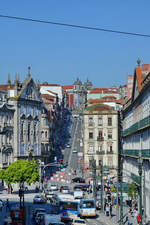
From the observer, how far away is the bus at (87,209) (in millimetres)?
62656

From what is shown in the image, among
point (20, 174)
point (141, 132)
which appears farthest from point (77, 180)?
point (141, 132)

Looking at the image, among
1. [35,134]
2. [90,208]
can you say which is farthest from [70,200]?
[35,134]

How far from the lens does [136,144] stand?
73.5 meters

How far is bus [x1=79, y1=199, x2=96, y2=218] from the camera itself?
62656 millimetres

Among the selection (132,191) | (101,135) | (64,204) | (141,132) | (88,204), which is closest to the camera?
(88,204)

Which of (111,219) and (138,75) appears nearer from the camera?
(111,219)

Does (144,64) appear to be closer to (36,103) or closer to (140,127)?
(140,127)

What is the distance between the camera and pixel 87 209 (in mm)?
63062

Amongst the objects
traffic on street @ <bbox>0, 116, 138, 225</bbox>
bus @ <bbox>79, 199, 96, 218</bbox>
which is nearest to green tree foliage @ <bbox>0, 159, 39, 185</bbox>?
traffic on street @ <bbox>0, 116, 138, 225</bbox>

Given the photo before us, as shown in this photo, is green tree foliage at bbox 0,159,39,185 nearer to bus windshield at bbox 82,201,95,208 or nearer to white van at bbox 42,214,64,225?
bus windshield at bbox 82,201,95,208

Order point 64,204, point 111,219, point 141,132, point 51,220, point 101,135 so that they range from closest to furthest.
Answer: point 51,220, point 111,219, point 64,204, point 141,132, point 101,135

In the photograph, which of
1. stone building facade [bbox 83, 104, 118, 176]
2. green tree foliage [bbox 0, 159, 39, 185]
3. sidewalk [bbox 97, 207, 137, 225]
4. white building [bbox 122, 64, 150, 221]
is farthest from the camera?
stone building facade [bbox 83, 104, 118, 176]

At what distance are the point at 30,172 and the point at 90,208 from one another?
31.3 meters

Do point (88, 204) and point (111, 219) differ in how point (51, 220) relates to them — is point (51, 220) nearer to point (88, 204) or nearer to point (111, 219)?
point (111, 219)
